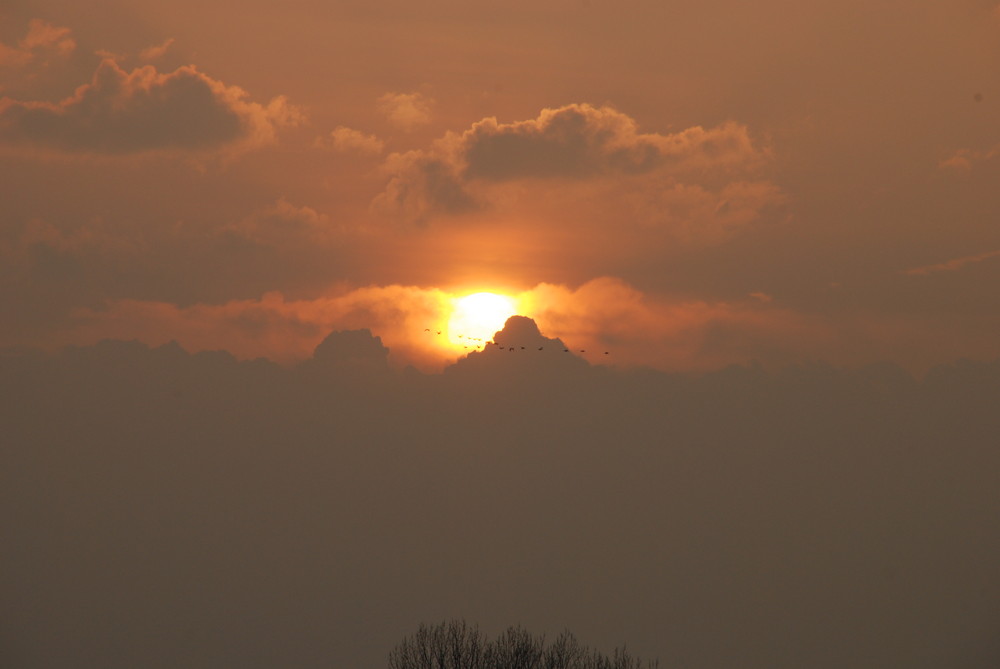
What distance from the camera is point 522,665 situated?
275 feet

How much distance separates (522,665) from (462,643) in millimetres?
7886

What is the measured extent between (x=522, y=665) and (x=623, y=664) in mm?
8107

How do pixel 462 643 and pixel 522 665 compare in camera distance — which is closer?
pixel 522 665

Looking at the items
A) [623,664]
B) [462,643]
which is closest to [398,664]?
[462,643]

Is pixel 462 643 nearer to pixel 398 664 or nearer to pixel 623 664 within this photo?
pixel 398 664

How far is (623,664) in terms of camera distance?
8706 centimetres

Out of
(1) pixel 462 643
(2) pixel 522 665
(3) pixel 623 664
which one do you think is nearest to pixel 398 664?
(1) pixel 462 643

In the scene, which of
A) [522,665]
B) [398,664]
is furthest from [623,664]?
[398,664]

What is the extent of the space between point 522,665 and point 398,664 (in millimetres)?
10863

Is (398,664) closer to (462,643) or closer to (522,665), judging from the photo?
(462,643)

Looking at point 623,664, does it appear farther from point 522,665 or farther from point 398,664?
point 398,664

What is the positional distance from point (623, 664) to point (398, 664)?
655 inches

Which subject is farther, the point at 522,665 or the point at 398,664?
the point at 398,664
